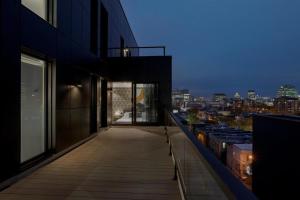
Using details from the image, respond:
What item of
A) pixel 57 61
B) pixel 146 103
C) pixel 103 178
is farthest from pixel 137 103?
pixel 103 178

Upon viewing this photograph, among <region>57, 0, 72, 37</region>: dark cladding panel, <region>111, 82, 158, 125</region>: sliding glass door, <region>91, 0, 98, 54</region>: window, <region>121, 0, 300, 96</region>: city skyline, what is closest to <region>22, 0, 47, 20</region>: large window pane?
<region>57, 0, 72, 37</region>: dark cladding panel

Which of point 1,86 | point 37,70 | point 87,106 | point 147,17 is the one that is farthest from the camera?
point 147,17

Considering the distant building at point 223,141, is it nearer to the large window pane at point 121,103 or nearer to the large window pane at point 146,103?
the large window pane at point 146,103

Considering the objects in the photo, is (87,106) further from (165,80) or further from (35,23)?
(165,80)

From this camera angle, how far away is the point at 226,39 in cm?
16100

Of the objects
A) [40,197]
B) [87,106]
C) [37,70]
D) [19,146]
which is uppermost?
[37,70]

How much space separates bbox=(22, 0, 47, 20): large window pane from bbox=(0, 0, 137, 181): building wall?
6.7 inches

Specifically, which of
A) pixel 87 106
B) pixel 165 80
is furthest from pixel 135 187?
pixel 165 80

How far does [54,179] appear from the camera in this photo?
4438mm

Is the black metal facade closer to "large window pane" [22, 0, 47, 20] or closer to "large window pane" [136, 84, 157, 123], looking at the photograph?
"large window pane" [22, 0, 47, 20]

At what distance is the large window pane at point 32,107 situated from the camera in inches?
188

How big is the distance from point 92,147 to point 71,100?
1.33 metres

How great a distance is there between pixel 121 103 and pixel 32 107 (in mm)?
8255

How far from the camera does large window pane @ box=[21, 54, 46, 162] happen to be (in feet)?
15.6
